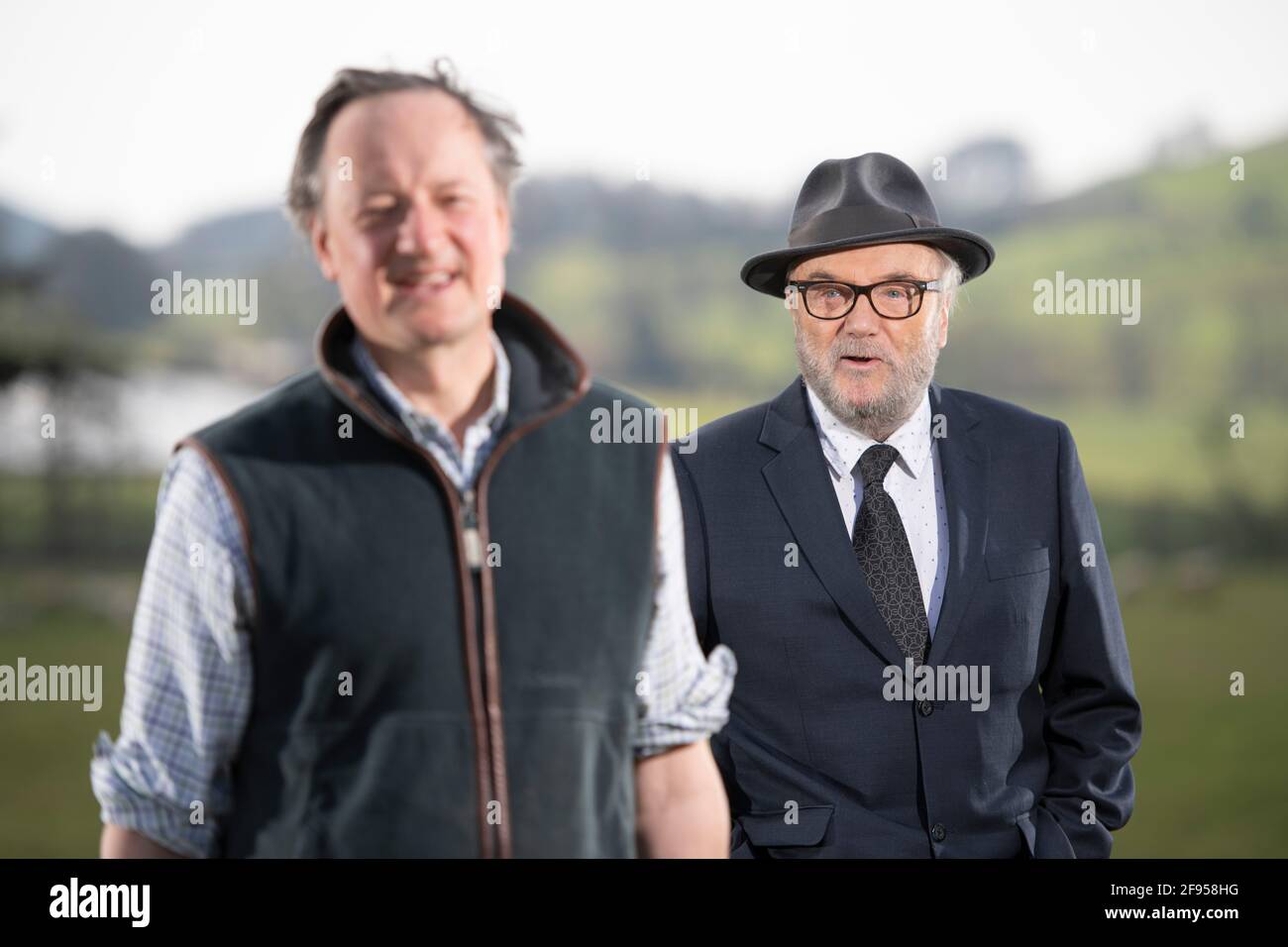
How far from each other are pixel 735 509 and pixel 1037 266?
280 inches

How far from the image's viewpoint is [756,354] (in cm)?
924

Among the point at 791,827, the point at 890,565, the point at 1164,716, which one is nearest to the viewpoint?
the point at 791,827

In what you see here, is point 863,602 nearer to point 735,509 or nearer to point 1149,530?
point 735,509

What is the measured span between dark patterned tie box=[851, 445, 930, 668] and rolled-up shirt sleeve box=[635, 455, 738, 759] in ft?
1.84

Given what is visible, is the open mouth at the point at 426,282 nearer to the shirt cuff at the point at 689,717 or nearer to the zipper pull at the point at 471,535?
the zipper pull at the point at 471,535

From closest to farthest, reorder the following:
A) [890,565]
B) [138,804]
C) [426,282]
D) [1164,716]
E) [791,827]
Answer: [138,804], [426,282], [791,827], [890,565], [1164,716]

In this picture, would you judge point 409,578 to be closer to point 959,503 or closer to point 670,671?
point 670,671

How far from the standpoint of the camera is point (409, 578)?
1.78 m

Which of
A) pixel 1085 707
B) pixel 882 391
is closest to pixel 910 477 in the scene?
pixel 882 391

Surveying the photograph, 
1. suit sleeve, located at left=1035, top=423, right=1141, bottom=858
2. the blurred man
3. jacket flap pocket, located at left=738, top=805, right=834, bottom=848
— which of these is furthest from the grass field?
the blurred man

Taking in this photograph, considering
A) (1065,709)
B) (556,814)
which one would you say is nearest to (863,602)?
(1065,709)

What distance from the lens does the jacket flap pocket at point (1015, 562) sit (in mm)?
2416

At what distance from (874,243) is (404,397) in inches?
41.8
